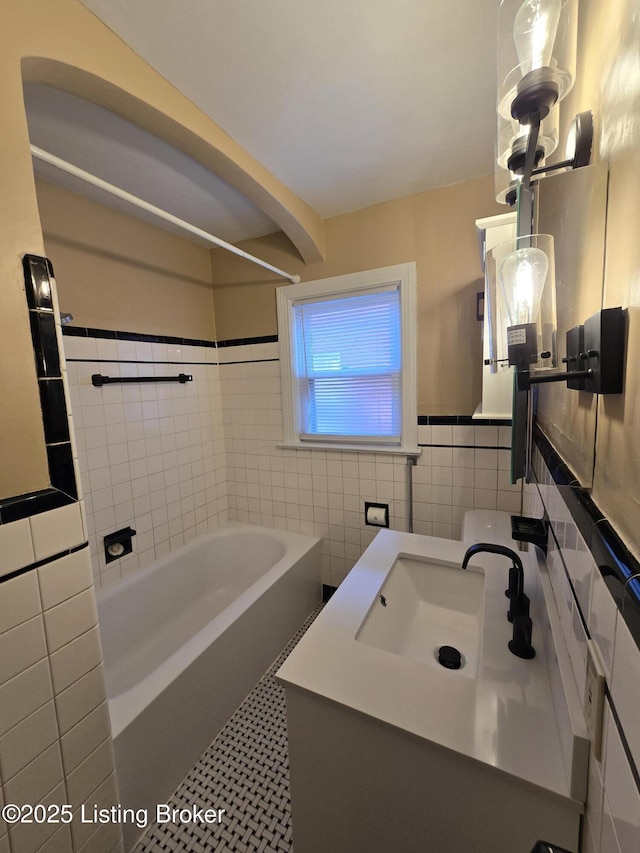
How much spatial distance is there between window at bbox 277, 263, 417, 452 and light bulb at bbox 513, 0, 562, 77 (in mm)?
1207

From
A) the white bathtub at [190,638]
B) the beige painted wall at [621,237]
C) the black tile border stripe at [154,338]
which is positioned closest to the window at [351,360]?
the black tile border stripe at [154,338]

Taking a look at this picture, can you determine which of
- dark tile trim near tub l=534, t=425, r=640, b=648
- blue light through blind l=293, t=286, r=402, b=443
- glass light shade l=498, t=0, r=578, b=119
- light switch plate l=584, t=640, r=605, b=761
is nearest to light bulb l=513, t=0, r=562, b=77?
glass light shade l=498, t=0, r=578, b=119

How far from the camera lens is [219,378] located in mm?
2545

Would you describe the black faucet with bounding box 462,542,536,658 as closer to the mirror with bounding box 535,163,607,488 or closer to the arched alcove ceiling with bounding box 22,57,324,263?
the mirror with bounding box 535,163,607,488

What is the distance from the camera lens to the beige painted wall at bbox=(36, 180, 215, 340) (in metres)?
1.65

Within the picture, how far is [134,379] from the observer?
1.89 metres

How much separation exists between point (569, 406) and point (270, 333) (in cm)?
190

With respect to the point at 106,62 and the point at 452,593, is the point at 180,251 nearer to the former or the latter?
the point at 106,62

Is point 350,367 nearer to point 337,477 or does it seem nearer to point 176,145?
point 337,477

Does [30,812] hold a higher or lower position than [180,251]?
lower

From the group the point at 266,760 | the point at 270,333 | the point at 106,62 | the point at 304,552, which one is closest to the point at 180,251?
the point at 270,333

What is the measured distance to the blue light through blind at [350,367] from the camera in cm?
203

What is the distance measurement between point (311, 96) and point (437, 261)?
948 mm

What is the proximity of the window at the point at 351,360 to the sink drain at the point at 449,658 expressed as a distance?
1.09 metres
